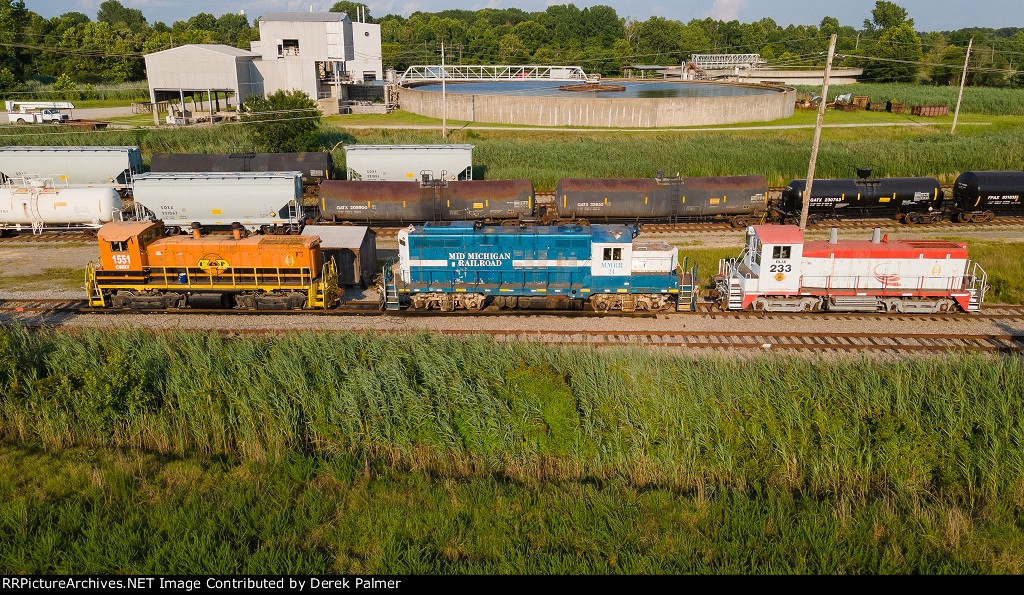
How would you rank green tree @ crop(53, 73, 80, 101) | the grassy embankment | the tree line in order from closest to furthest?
the grassy embankment
green tree @ crop(53, 73, 80, 101)
the tree line

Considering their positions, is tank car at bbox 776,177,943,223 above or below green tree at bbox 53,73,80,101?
below

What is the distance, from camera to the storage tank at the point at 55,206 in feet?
119

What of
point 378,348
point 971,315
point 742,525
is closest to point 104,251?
point 378,348

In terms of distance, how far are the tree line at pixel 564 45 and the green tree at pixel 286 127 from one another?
2018 inches

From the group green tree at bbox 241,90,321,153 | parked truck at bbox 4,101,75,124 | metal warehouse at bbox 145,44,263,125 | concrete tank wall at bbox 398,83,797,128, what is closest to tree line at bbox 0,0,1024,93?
parked truck at bbox 4,101,75,124

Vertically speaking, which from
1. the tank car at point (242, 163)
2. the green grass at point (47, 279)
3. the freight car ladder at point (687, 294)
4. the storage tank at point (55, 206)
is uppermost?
the tank car at point (242, 163)

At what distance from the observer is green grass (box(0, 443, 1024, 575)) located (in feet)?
37.1

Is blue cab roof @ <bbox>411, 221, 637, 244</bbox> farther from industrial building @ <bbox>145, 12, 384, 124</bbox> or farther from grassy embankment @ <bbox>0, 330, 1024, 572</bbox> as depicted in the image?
industrial building @ <bbox>145, 12, 384, 124</bbox>

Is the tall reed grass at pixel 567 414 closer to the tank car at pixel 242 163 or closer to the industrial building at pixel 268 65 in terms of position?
the tank car at pixel 242 163

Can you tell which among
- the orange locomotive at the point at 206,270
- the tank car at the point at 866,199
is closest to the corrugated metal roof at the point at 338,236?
the orange locomotive at the point at 206,270

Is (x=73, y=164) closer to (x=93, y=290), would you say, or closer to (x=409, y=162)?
(x=409, y=162)

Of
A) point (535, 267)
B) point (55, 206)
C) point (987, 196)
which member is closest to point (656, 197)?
point (535, 267)

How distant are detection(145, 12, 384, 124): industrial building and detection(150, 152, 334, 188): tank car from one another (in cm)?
3135
